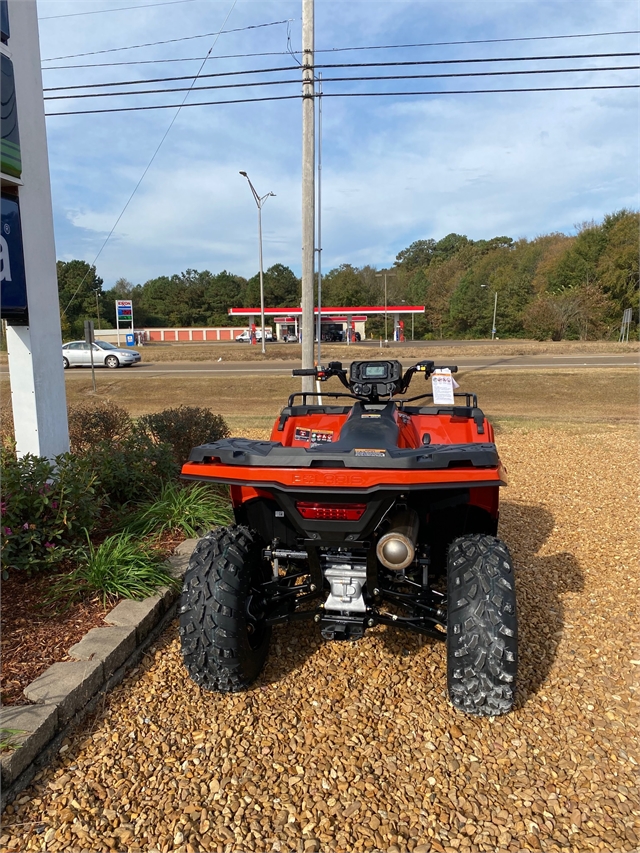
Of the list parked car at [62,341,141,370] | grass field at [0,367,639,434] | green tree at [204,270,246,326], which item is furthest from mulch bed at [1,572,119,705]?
green tree at [204,270,246,326]

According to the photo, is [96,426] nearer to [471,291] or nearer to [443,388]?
[443,388]

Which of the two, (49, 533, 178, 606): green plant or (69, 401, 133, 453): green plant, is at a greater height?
(69, 401, 133, 453): green plant

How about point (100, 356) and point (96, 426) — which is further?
point (100, 356)

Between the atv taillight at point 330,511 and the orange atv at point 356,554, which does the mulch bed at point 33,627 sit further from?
the atv taillight at point 330,511

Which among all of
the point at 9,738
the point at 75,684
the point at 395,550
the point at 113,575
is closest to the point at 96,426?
the point at 113,575

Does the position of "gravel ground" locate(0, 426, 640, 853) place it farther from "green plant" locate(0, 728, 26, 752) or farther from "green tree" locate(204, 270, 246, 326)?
"green tree" locate(204, 270, 246, 326)

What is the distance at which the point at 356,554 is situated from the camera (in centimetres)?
248

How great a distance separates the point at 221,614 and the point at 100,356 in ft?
83.4

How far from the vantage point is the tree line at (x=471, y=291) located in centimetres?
4800

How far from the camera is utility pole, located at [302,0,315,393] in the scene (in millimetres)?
9195

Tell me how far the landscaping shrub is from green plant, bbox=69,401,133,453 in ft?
6.16

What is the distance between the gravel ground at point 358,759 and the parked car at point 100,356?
24057mm

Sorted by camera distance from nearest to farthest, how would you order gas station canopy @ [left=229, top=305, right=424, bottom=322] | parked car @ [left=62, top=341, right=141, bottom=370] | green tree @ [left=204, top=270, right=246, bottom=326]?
parked car @ [left=62, top=341, right=141, bottom=370], gas station canopy @ [left=229, top=305, right=424, bottom=322], green tree @ [left=204, top=270, right=246, bottom=326]

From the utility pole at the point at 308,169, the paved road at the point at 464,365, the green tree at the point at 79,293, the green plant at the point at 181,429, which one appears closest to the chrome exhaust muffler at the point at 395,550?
the green plant at the point at 181,429
